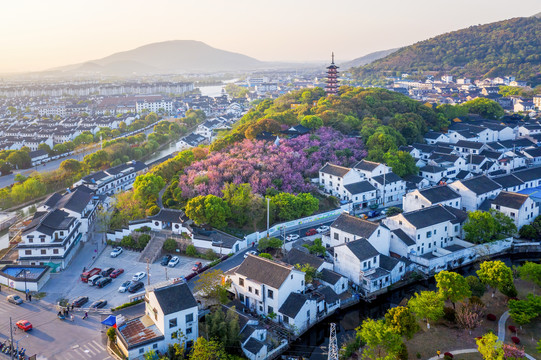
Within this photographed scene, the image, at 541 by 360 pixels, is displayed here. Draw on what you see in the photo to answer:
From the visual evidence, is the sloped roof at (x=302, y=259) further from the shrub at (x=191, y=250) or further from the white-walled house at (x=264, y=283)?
the shrub at (x=191, y=250)

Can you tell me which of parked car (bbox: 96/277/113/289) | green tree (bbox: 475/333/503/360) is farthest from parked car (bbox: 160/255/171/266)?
green tree (bbox: 475/333/503/360)

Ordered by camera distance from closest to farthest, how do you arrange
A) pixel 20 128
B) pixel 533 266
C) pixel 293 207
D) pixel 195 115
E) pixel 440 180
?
pixel 533 266 < pixel 293 207 < pixel 440 180 < pixel 20 128 < pixel 195 115

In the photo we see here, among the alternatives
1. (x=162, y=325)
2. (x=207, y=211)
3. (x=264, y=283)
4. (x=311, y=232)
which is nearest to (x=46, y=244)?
(x=207, y=211)

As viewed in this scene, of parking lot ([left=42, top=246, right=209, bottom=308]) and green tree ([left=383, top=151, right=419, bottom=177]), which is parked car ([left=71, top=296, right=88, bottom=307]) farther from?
green tree ([left=383, top=151, right=419, bottom=177])

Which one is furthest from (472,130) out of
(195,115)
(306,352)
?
(195,115)

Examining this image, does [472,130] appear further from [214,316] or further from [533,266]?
[214,316]

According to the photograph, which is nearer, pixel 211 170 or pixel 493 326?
pixel 493 326

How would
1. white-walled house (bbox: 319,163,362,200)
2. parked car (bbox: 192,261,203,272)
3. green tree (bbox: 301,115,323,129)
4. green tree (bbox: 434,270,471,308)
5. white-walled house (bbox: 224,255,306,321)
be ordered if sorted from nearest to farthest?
green tree (bbox: 434,270,471,308)
white-walled house (bbox: 224,255,306,321)
parked car (bbox: 192,261,203,272)
white-walled house (bbox: 319,163,362,200)
green tree (bbox: 301,115,323,129)
